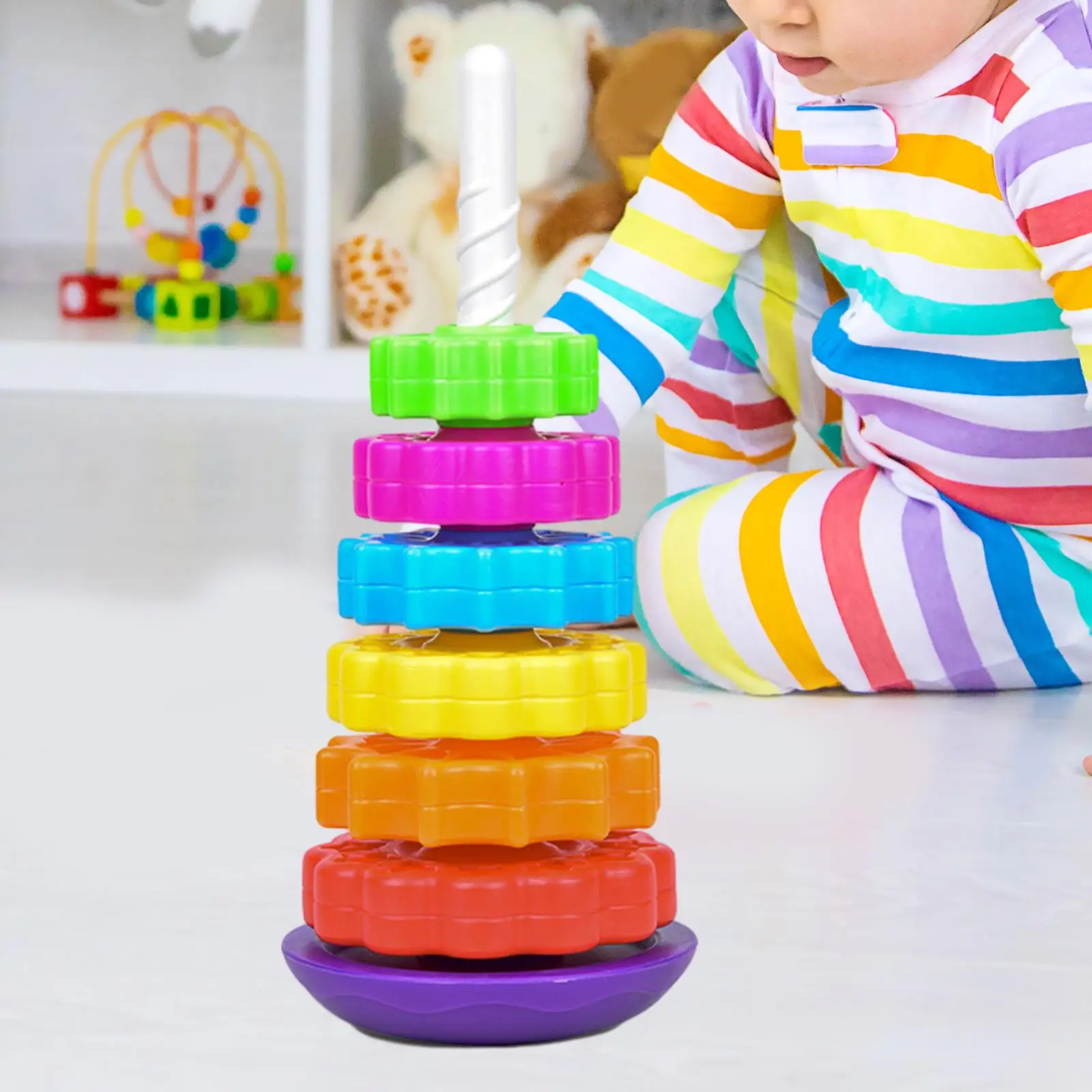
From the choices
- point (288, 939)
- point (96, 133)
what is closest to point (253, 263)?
point (96, 133)

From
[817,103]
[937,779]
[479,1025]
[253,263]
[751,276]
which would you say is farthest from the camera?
[253,263]

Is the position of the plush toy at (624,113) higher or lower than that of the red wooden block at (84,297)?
higher

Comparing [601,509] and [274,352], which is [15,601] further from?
[274,352]

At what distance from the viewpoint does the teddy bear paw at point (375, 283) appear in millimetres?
1910

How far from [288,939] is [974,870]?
23 centimetres

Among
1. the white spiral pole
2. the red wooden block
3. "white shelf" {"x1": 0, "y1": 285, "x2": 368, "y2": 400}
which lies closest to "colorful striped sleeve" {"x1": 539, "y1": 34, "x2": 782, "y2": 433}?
the white spiral pole

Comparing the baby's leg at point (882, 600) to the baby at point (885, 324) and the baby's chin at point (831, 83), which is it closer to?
the baby at point (885, 324)

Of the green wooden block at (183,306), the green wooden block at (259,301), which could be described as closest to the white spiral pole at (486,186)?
the green wooden block at (183,306)

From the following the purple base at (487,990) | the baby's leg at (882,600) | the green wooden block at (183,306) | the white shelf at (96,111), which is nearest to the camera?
the purple base at (487,990)

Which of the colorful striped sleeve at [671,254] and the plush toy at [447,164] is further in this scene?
the plush toy at [447,164]

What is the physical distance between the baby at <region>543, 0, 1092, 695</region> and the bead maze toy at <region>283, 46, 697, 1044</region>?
308mm

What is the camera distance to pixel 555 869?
0.44m

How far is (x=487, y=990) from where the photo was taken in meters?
0.42

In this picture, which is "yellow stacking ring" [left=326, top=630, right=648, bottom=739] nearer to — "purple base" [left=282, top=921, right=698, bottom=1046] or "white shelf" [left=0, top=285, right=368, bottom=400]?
"purple base" [left=282, top=921, right=698, bottom=1046]
